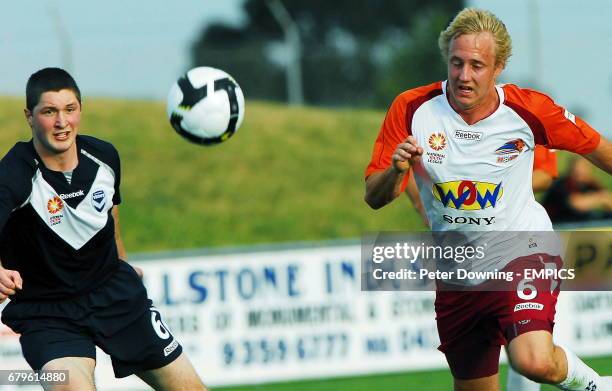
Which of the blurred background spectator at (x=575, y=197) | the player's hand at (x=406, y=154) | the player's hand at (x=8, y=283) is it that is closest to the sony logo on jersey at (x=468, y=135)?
the player's hand at (x=406, y=154)

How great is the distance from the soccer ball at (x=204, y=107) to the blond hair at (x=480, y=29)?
1.52m

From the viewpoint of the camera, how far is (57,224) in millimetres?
5500

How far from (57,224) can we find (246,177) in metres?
16.1

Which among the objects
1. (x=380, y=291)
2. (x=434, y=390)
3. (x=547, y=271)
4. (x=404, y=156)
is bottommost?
(x=434, y=390)

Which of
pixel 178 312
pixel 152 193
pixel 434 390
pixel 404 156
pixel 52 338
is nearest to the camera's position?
pixel 404 156

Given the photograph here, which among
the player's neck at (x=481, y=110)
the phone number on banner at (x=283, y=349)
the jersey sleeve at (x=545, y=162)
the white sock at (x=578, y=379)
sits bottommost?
the phone number on banner at (x=283, y=349)

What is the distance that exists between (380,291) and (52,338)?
5.61 meters

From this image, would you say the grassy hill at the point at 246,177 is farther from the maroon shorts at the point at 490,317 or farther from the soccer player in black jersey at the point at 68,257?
the maroon shorts at the point at 490,317

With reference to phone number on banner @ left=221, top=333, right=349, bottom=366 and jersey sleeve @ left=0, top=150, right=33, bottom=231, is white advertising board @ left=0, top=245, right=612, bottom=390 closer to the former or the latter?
phone number on banner @ left=221, top=333, right=349, bottom=366

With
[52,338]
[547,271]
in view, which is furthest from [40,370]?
[547,271]

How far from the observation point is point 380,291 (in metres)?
10.6

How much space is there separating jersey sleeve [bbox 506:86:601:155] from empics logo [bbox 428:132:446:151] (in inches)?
15.3

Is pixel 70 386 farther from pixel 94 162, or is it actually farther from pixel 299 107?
pixel 299 107

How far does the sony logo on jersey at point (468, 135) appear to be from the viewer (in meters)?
5.52
